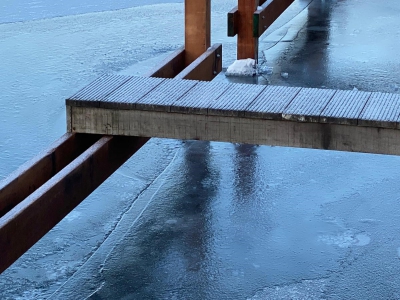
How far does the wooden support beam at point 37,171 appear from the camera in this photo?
4016mm

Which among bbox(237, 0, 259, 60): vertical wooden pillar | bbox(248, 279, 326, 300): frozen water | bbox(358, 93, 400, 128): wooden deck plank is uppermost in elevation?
bbox(358, 93, 400, 128): wooden deck plank

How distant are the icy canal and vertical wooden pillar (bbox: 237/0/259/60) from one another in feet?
0.88

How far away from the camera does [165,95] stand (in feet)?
16.0

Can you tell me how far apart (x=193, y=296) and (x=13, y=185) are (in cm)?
107

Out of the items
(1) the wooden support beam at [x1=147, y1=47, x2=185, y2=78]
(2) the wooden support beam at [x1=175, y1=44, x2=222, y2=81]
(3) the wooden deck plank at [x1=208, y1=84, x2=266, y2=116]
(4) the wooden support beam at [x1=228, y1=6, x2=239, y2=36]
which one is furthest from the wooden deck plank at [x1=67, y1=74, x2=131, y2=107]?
(4) the wooden support beam at [x1=228, y1=6, x2=239, y2=36]

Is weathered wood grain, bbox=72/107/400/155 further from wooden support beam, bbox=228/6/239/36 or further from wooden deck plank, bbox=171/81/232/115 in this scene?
wooden support beam, bbox=228/6/239/36

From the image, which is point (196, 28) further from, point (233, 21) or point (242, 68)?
point (242, 68)

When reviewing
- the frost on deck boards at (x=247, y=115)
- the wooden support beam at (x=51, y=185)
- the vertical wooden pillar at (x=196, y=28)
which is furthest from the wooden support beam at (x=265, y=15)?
the wooden support beam at (x=51, y=185)

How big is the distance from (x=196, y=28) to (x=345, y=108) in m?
2.13

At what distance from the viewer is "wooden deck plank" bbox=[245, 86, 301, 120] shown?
4.47m

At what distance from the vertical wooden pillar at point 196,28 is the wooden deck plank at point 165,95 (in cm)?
123

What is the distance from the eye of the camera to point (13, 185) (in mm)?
4035

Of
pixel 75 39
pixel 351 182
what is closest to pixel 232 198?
pixel 351 182

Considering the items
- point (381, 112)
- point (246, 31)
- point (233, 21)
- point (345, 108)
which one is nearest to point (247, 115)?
point (345, 108)
